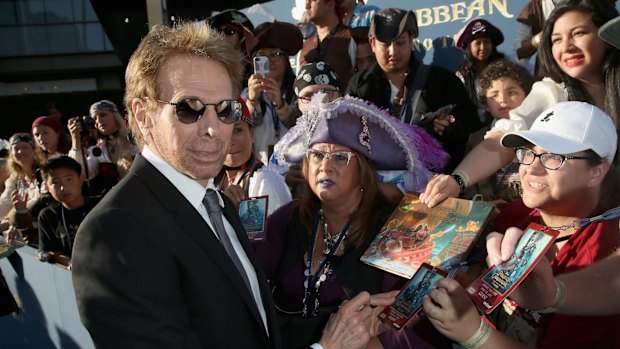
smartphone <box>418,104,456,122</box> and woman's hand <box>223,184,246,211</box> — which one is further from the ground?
smartphone <box>418,104,456,122</box>

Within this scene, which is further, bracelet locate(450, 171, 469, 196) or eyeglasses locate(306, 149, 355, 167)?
eyeglasses locate(306, 149, 355, 167)

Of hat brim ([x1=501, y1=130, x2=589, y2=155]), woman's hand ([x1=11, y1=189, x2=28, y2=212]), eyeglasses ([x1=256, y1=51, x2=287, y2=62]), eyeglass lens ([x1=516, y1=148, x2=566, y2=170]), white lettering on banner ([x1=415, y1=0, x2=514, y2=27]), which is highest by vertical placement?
white lettering on banner ([x1=415, y1=0, x2=514, y2=27])

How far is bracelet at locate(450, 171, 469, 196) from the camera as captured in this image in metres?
2.64

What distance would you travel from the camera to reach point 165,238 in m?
1.53

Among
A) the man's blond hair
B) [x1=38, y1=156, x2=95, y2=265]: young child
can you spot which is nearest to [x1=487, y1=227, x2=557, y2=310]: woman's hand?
the man's blond hair

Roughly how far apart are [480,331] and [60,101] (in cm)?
2325

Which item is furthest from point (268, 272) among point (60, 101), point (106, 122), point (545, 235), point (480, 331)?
point (60, 101)

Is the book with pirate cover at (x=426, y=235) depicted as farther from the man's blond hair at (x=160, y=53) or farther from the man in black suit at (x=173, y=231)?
the man's blond hair at (x=160, y=53)

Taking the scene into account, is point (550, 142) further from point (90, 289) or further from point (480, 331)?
point (90, 289)

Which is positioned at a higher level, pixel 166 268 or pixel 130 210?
pixel 130 210

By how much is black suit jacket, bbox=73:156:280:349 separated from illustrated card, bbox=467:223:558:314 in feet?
2.27

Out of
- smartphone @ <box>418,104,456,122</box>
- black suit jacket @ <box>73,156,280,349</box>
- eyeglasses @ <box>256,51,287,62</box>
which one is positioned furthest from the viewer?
eyeglasses @ <box>256,51,287,62</box>

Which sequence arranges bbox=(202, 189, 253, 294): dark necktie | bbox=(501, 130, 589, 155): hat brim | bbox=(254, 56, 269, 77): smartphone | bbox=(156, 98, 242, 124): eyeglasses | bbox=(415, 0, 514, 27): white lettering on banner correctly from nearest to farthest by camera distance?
bbox=(156, 98, 242, 124): eyeglasses
bbox=(202, 189, 253, 294): dark necktie
bbox=(501, 130, 589, 155): hat brim
bbox=(254, 56, 269, 77): smartphone
bbox=(415, 0, 514, 27): white lettering on banner

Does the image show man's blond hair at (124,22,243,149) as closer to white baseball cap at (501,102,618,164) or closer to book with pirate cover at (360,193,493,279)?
book with pirate cover at (360,193,493,279)
